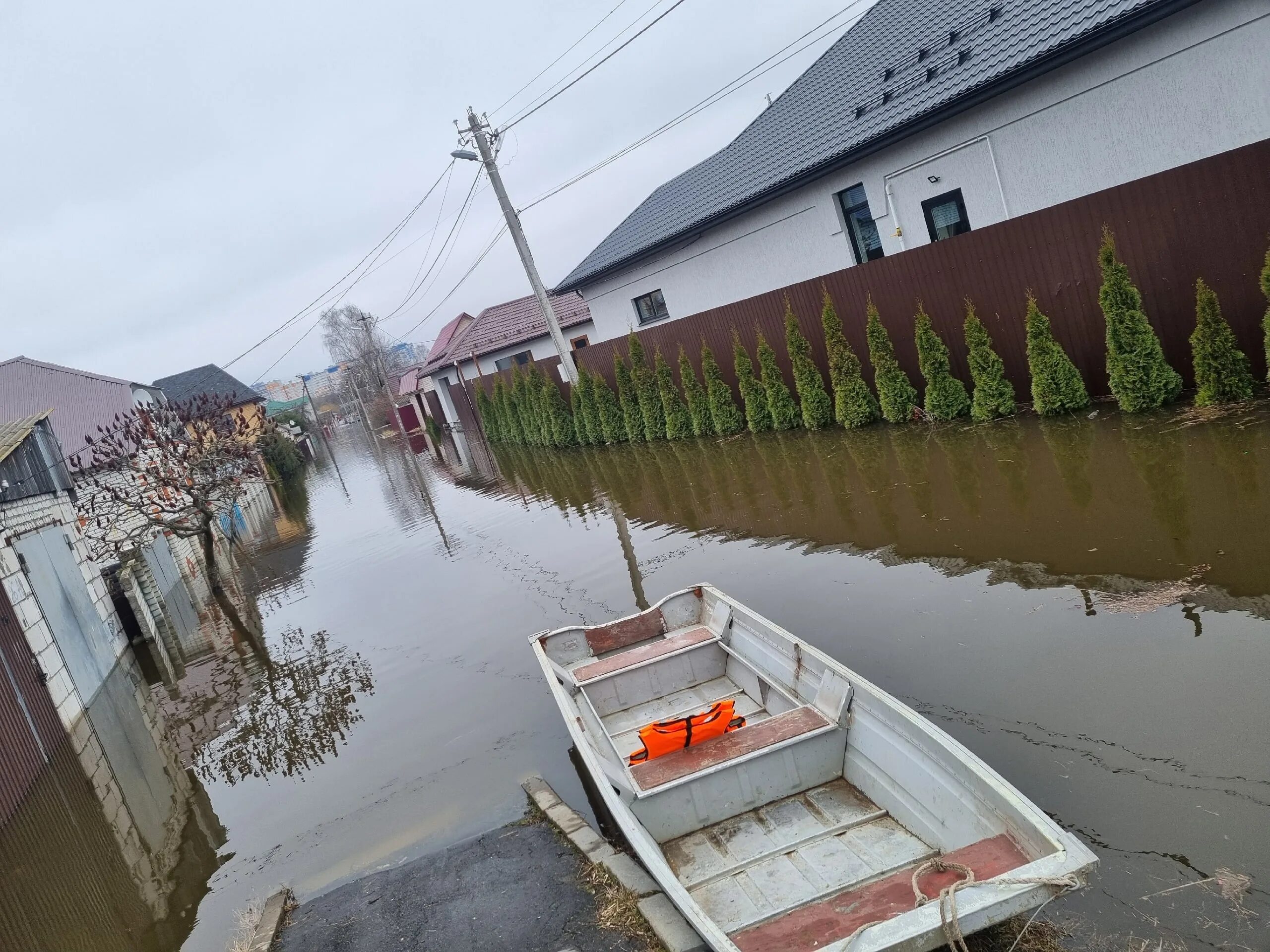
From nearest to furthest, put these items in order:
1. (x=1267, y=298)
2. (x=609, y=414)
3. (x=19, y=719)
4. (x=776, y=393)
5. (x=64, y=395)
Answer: (x=1267, y=298)
(x=19, y=719)
(x=776, y=393)
(x=609, y=414)
(x=64, y=395)

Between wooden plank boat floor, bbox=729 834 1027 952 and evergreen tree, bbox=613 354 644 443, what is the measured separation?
705 inches

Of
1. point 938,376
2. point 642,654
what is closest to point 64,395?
point 938,376

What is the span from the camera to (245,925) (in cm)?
565

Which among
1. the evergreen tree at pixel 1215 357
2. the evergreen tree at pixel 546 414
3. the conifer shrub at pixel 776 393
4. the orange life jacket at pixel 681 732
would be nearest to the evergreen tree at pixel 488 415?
the evergreen tree at pixel 546 414

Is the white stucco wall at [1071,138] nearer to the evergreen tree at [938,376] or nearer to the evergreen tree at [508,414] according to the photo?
the evergreen tree at [938,376]

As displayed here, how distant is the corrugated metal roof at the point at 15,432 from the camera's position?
11148mm

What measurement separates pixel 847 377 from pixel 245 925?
11387 mm

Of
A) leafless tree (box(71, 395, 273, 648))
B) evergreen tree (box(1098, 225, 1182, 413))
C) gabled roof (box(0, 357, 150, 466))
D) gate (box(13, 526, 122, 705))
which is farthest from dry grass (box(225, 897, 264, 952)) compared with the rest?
gabled roof (box(0, 357, 150, 466))

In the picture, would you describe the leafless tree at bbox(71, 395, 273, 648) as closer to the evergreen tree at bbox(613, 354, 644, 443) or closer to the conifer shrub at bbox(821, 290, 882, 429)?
the evergreen tree at bbox(613, 354, 644, 443)

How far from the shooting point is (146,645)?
608 inches

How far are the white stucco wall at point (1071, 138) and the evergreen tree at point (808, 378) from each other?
7.06ft

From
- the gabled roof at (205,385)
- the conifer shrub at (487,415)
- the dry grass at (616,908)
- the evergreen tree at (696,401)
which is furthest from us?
the gabled roof at (205,385)

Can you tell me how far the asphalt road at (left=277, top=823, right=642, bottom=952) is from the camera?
467 cm

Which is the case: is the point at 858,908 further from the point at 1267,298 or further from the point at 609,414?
the point at 609,414
